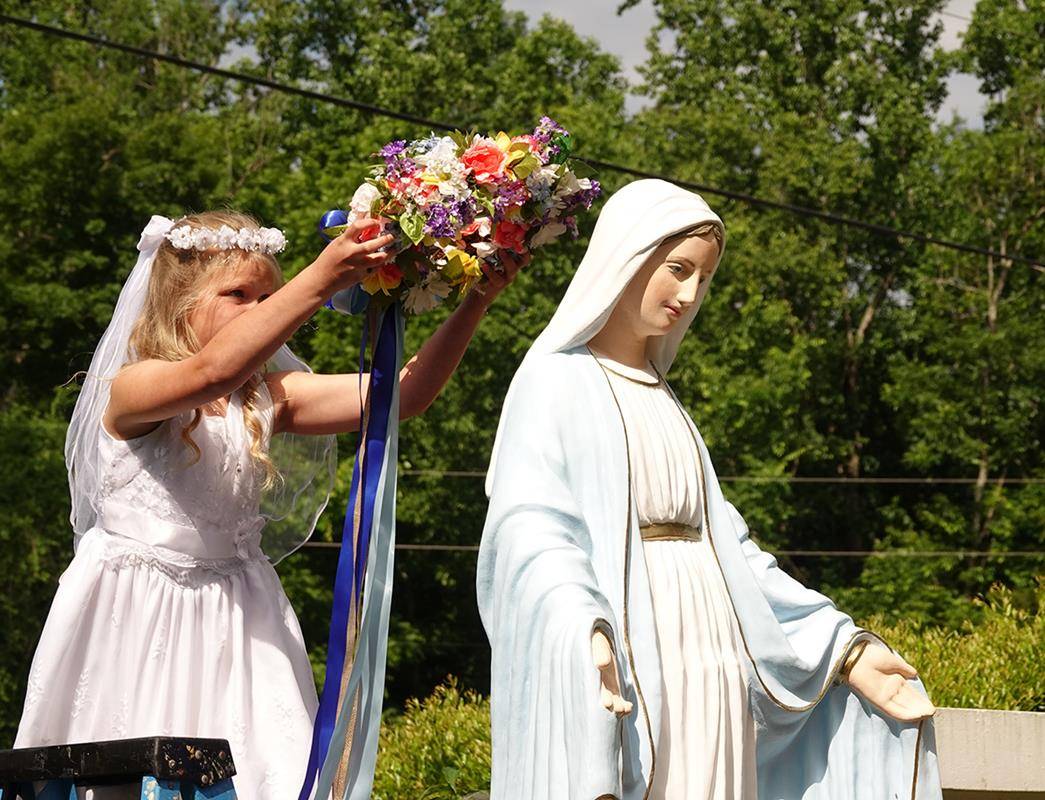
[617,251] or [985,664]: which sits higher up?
[617,251]

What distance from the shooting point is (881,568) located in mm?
27219

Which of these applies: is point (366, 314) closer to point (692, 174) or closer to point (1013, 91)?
point (692, 174)

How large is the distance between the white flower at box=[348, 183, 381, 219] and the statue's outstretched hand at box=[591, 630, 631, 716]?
50.9 inches

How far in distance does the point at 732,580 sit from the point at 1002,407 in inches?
957

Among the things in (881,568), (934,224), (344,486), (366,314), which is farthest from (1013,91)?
(366,314)

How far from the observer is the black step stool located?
3178 millimetres

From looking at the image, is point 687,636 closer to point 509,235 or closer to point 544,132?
point 509,235

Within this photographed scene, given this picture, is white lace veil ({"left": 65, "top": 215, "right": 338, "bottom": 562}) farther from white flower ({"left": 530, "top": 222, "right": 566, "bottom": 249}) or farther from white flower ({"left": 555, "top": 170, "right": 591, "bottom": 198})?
white flower ({"left": 555, "top": 170, "right": 591, "bottom": 198})

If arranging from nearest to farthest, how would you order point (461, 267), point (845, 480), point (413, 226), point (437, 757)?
point (413, 226) → point (461, 267) → point (437, 757) → point (845, 480)

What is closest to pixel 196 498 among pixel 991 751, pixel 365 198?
pixel 365 198

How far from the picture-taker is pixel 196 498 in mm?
4613

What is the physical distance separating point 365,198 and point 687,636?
4.59 ft

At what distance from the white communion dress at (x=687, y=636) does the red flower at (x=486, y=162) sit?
2.03ft

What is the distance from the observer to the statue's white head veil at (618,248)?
14.8ft
